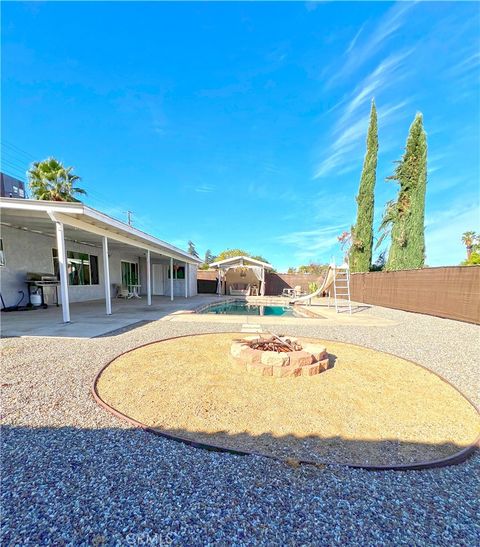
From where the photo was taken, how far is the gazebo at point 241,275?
17250 millimetres

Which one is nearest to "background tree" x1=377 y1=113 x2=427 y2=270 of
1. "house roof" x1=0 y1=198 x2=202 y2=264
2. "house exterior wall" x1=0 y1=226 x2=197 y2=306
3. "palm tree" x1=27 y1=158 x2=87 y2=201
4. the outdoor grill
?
"house roof" x1=0 y1=198 x2=202 y2=264

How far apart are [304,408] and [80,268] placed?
38.6ft

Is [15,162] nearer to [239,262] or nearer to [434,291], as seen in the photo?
[239,262]

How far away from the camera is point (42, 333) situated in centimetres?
507

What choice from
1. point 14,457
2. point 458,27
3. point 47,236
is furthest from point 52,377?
point 458,27

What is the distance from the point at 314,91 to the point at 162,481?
48.9 feet

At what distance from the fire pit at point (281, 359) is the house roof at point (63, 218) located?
513 cm

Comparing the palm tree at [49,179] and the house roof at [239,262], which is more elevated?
the palm tree at [49,179]

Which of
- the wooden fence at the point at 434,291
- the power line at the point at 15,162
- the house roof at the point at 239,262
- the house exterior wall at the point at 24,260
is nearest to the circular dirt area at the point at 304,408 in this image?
the wooden fence at the point at 434,291

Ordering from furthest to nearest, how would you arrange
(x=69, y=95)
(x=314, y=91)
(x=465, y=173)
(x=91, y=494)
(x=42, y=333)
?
(x=465, y=173)
(x=314, y=91)
(x=69, y=95)
(x=42, y=333)
(x=91, y=494)

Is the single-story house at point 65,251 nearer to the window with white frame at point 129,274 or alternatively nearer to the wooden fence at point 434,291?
the window with white frame at point 129,274

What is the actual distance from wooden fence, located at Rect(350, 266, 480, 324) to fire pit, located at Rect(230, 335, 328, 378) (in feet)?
21.8

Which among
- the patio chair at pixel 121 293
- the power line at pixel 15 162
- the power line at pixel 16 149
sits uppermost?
the power line at pixel 16 149

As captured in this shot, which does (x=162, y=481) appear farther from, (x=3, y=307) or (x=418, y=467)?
(x=3, y=307)
